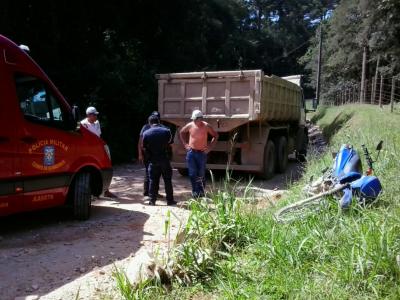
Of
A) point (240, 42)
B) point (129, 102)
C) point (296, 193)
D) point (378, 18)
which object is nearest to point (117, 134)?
point (129, 102)

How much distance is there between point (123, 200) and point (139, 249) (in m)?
3.21

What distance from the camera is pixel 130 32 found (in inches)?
758

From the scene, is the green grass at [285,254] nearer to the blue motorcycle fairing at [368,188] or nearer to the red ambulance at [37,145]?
the blue motorcycle fairing at [368,188]

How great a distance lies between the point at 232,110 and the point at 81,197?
4401mm

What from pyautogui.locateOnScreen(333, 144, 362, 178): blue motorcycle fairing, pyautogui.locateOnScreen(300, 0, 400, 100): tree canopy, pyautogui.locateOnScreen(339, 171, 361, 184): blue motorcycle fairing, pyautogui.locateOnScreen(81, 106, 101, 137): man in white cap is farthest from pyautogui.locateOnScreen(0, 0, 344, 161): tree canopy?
pyautogui.locateOnScreen(339, 171, 361, 184): blue motorcycle fairing

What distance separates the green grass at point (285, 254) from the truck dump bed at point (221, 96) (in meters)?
5.02

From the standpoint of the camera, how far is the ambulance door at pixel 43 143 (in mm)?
6137

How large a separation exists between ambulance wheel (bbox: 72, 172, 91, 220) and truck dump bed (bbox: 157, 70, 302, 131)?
4093 millimetres

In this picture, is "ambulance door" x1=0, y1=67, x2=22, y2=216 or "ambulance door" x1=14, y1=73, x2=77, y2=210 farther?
"ambulance door" x1=14, y1=73, x2=77, y2=210

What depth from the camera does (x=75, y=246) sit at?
589cm

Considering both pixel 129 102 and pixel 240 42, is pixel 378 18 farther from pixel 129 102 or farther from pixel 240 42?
pixel 129 102

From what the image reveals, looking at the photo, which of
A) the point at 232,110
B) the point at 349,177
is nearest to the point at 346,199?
the point at 349,177

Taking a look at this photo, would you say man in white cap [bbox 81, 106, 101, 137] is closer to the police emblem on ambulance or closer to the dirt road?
the dirt road

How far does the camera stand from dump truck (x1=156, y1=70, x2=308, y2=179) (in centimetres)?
1020
